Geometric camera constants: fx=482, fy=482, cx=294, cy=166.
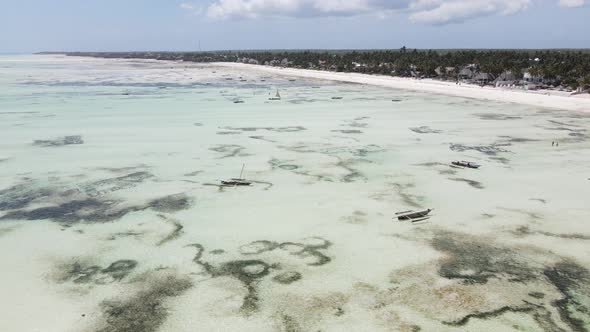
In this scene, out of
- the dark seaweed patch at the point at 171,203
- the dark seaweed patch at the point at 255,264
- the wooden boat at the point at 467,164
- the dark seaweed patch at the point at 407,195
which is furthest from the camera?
the wooden boat at the point at 467,164

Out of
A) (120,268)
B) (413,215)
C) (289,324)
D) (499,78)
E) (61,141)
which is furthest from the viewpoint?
(499,78)

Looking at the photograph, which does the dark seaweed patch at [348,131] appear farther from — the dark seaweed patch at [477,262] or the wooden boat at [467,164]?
the dark seaweed patch at [477,262]

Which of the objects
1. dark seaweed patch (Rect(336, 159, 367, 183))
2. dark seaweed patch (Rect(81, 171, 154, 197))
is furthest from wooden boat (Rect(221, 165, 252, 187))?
dark seaweed patch (Rect(336, 159, 367, 183))

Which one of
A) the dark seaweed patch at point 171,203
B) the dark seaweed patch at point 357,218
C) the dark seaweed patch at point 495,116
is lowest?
the dark seaweed patch at point 171,203

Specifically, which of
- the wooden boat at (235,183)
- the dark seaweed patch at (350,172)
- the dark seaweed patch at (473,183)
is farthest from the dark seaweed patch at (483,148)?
the wooden boat at (235,183)

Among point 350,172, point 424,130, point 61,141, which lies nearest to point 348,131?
point 424,130

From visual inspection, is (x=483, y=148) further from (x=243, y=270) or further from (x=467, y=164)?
(x=243, y=270)

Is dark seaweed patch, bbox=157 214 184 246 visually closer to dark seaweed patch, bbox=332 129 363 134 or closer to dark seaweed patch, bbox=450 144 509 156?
dark seaweed patch, bbox=450 144 509 156
